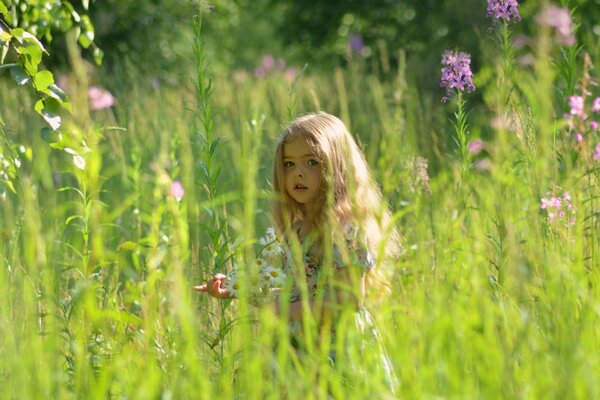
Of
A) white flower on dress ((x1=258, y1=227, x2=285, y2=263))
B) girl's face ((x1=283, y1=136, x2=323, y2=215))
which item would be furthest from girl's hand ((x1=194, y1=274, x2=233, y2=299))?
girl's face ((x1=283, y1=136, x2=323, y2=215))

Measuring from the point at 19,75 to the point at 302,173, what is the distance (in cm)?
86

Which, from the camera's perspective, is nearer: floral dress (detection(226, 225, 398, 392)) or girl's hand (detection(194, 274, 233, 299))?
floral dress (detection(226, 225, 398, 392))

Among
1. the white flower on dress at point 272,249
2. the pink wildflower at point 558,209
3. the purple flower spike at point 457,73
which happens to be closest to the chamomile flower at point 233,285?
the white flower on dress at point 272,249

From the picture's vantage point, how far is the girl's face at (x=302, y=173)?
3055mm

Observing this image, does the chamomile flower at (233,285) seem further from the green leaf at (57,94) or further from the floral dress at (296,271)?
A: the green leaf at (57,94)

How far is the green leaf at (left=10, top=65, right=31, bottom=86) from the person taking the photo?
9.76ft

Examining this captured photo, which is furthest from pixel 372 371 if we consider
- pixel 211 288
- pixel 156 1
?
pixel 156 1

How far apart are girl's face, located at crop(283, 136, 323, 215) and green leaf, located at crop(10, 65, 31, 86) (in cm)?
78

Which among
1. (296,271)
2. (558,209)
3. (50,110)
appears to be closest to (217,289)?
(296,271)

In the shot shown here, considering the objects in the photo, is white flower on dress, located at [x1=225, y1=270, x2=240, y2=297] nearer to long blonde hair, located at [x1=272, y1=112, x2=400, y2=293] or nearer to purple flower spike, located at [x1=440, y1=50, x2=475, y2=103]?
long blonde hair, located at [x1=272, y1=112, x2=400, y2=293]

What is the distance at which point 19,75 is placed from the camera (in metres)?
3.00

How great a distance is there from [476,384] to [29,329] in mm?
998

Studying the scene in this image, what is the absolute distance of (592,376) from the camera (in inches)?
73.6

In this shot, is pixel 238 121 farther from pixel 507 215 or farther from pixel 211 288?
pixel 507 215
